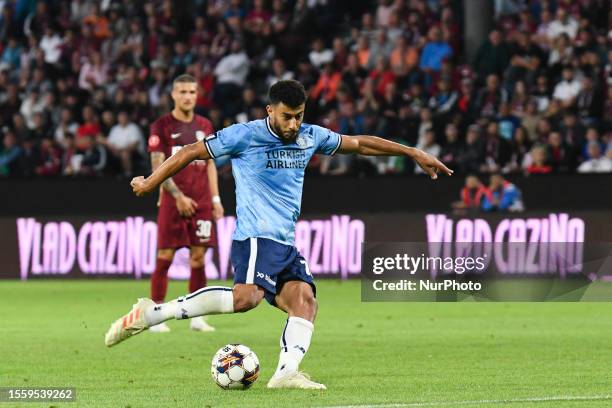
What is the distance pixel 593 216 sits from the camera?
62.6 ft

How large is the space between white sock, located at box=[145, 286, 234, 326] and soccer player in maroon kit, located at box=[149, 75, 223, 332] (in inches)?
159

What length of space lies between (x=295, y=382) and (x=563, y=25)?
1513cm

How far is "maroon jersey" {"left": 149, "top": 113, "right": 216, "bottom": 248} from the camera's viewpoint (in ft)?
42.4

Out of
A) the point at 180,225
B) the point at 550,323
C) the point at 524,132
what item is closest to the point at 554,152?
the point at 524,132

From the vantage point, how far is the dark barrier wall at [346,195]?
2016 cm

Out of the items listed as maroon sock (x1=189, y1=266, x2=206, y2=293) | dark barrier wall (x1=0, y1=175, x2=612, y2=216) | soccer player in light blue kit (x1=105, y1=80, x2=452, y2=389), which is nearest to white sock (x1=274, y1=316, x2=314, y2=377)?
soccer player in light blue kit (x1=105, y1=80, x2=452, y2=389)

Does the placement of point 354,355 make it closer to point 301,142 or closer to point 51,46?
point 301,142

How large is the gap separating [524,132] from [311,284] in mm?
12522

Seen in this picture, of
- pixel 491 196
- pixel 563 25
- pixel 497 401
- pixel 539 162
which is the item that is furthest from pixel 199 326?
pixel 563 25

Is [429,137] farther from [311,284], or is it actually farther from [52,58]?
[311,284]

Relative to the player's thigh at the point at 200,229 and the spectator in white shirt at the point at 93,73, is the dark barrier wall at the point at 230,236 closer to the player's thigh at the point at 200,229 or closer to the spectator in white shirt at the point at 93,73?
the spectator in white shirt at the point at 93,73

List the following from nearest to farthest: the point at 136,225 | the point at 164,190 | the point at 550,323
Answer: the point at 164,190, the point at 550,323, the point at 136,225

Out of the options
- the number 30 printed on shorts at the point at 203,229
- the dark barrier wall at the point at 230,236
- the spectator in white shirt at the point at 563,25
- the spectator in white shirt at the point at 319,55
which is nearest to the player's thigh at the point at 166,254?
the number 30 printed on shorts at the point at 203,229

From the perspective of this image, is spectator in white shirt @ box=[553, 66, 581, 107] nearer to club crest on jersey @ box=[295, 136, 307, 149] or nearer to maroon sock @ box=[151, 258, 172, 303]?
maroon sock @ box=[151, 258, 172, 303]
